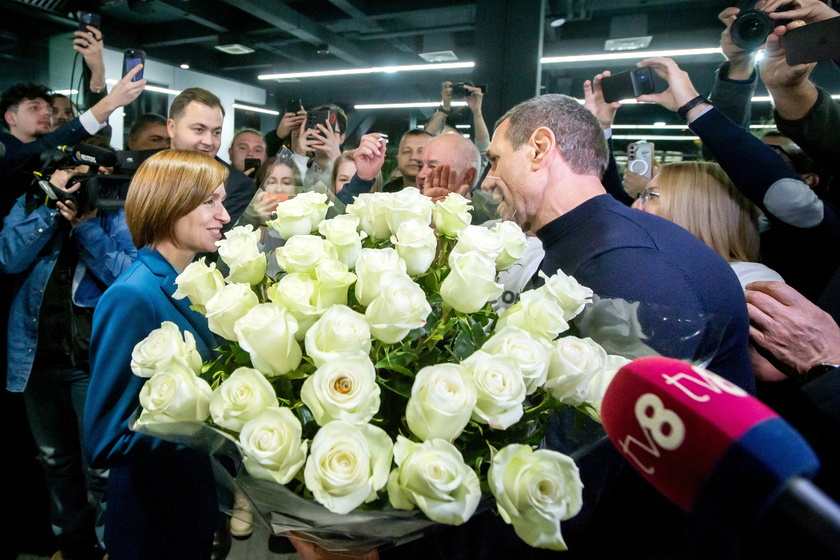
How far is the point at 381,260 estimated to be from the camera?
0.57 meters

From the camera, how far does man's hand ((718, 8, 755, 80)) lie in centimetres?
177

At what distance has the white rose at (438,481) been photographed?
0.45 m

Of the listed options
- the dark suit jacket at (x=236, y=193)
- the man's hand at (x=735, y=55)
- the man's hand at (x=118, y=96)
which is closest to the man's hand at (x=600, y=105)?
the man's hand at (x=735, y=55)

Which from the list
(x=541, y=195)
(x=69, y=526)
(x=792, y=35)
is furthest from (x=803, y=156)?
(x=69, y=526)

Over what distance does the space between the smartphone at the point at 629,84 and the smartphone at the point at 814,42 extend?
2.21 feet

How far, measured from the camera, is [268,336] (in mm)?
517

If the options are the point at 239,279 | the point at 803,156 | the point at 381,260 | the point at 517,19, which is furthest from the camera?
the point at 517,19

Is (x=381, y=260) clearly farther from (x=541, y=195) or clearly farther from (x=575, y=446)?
(x=541, y=195)

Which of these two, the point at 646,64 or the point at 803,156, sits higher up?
the point at 646,64

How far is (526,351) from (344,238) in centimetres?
29

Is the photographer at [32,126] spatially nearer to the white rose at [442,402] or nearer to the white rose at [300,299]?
the white rose at [300,299]

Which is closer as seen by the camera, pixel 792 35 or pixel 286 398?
pixel 286 398

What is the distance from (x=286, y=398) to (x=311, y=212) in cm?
30

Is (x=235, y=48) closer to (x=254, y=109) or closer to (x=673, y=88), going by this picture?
(x=254, y=109)
